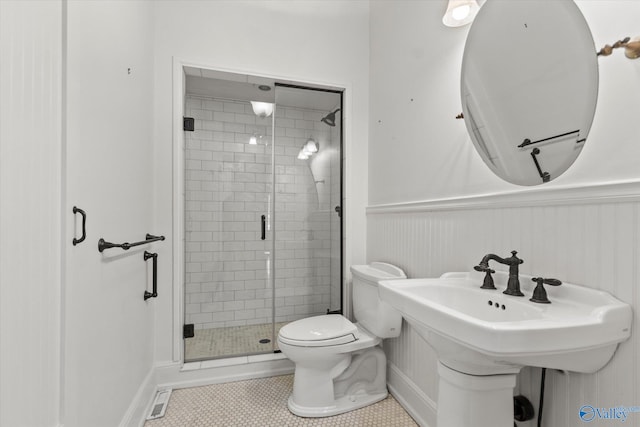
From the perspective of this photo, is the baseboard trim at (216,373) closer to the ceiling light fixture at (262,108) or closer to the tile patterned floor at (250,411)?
the tile patterned floor at (250,411)

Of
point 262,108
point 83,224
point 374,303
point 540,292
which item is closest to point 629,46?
point 540,292

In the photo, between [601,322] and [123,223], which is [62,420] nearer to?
[123,223]

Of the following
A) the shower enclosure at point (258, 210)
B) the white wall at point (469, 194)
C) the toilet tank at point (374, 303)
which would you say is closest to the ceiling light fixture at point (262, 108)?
the shower enclosure at point (258, 210)

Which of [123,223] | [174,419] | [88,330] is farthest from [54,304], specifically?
[174,419]

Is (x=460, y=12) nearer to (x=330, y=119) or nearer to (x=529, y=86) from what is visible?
(x=529, y=86)

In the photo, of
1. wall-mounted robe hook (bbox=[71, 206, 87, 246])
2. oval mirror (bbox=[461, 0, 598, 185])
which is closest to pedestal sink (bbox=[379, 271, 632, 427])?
oval mirror (bbox=[461, 0, 598, 185])

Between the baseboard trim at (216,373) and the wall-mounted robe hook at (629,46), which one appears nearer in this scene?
the wall-mounted robe hook at (629,46)

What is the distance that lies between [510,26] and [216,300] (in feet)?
9.23

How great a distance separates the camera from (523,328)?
0.68 meters

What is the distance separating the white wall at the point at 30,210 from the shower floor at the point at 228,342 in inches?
60.0

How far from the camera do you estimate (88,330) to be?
3.36ft

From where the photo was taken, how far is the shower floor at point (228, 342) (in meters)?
2.29

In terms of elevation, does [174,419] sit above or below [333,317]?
below

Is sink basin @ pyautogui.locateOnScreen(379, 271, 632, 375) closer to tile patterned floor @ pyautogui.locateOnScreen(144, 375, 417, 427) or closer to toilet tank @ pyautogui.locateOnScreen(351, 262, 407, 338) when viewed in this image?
toilet tank @ pyautogui.locateOnScreen(351, 262, 407, 338)
